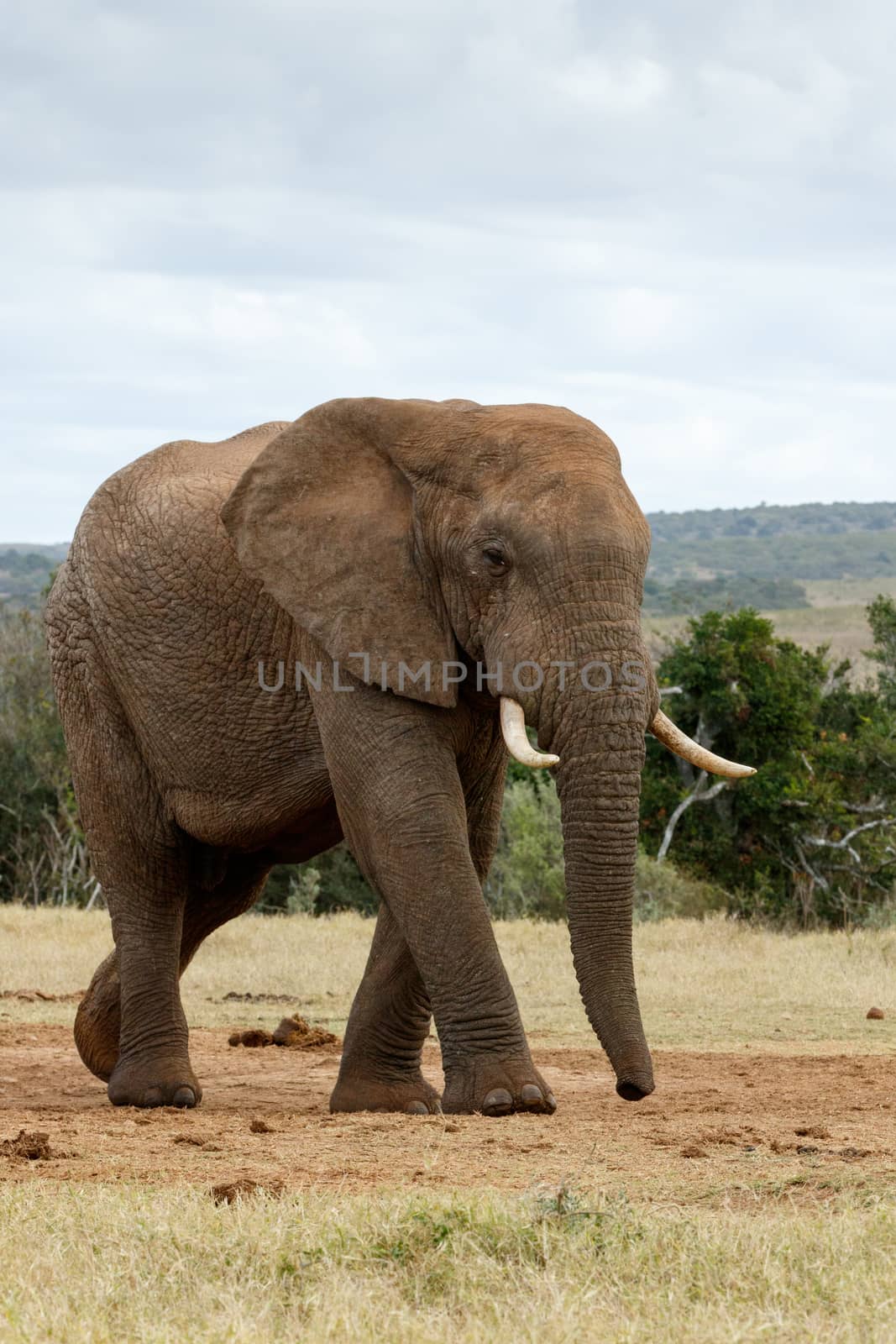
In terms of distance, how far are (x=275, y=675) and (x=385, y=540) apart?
0.99 m

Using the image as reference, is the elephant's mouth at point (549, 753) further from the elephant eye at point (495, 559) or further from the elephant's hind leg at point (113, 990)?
the elephant's hind leg at point (113, 990)

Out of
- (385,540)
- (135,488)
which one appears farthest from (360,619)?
(135,488)

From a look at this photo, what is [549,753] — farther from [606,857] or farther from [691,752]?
[691,752]

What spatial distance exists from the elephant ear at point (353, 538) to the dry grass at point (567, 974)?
4.73m

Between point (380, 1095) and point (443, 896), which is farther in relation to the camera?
point (380, 1095)

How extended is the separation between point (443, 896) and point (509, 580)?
130 cm

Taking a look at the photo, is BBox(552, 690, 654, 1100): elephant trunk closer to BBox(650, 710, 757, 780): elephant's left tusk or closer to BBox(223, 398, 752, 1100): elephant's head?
BBox(223, 398, 752, 1100): elephant's head

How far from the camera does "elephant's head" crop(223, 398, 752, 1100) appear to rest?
7094 millimetres

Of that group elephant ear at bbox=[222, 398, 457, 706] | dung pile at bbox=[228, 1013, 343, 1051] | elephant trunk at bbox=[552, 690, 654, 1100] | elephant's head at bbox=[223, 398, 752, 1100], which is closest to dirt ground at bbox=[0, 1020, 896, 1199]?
elephant trunk at bbox=[552, 690, 654, 1100]

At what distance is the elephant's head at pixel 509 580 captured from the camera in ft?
23.3

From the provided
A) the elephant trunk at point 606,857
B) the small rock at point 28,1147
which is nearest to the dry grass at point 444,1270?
the small rock at point 28,1147

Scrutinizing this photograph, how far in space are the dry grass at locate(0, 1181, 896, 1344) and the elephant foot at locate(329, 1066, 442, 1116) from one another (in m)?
2.95

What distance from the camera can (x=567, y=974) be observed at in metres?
14.9

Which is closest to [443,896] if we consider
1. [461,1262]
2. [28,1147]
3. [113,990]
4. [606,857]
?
[606,857]
